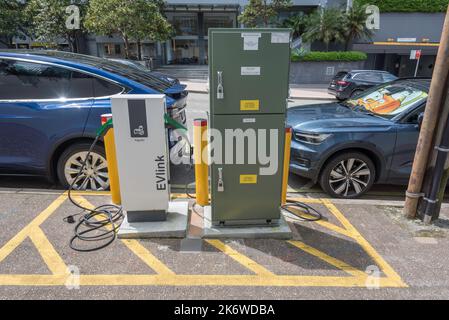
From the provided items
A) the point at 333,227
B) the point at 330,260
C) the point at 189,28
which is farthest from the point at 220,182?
the point at 189,28

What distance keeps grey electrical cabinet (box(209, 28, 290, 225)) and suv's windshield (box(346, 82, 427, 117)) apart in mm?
2267

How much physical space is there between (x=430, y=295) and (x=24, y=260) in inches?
137

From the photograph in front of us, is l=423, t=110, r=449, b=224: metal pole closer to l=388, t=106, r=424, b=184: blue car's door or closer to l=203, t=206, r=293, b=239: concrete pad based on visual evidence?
l=388, t=106, r=424, b=184: blue car's door

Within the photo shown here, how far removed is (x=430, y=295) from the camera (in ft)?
8.63

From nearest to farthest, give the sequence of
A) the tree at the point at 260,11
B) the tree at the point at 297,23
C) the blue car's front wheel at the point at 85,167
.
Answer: the blue car's front wheel at the point at 85,167, the tree at the point at 260,11, the tree at the point at 297,23

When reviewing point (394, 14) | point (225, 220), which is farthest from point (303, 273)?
point (394, 14)

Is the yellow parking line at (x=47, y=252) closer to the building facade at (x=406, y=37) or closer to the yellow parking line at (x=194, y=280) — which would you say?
the yellow parking line at (x=194, y=280)

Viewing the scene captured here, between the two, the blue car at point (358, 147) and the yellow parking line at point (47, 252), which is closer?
the yellow parking line at point (47, 252)

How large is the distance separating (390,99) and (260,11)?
2212cm

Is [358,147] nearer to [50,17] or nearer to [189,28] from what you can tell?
[50,17]

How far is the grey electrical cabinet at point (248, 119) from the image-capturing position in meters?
2.83

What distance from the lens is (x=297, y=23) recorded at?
86.3 ft

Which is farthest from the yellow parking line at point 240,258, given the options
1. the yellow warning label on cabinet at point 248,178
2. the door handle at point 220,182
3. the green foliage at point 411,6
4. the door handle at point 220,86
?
the green foliage at point 411,6

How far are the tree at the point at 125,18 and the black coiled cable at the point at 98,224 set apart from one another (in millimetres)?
18235
